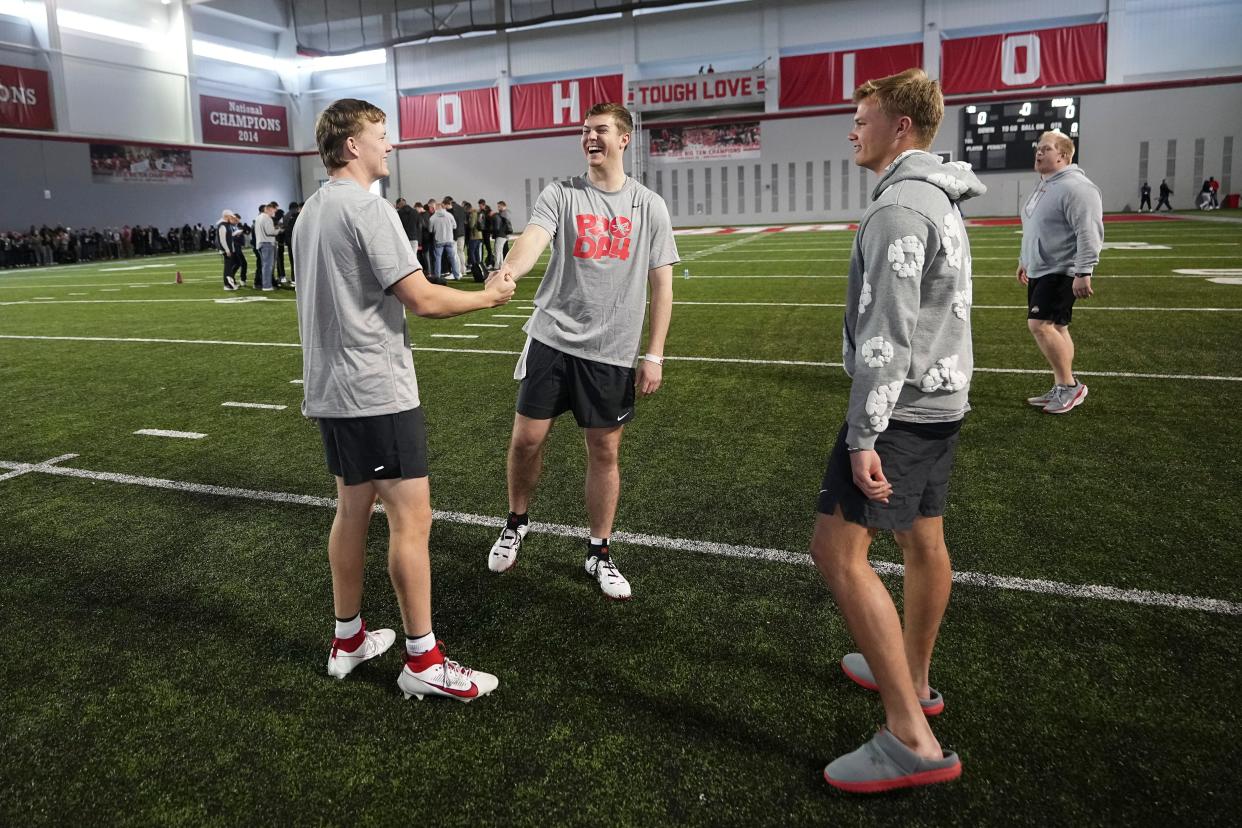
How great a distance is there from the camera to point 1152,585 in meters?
3.46

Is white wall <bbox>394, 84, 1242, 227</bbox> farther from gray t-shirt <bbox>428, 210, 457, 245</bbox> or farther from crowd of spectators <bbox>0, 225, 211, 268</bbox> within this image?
gray t-shirt <bbox>428, 210, 457, 245</bbox>

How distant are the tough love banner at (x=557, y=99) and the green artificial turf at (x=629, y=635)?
116ft

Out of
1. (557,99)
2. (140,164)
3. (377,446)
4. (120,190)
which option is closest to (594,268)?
(377,446)

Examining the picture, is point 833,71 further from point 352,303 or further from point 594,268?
point 352,303

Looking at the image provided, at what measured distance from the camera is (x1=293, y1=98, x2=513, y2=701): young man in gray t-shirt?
8.30 feet

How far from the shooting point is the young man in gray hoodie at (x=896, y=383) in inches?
82.4

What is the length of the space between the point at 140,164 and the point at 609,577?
1646 inches

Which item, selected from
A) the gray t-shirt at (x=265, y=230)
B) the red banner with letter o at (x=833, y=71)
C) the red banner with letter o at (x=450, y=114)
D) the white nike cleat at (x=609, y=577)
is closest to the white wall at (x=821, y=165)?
the red banner with letter o at (x=450, y=114)

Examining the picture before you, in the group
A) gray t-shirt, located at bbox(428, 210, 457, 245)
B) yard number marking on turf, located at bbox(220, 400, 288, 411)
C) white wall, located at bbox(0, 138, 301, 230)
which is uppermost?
white wall, located at bbox(0, 138, 301, 230)

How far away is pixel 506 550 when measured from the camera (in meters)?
3.80

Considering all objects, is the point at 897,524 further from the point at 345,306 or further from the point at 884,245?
the point at 345,306

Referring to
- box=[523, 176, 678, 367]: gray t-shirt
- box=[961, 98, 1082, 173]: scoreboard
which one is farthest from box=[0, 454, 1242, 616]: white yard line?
box=[961, 98, 1082, 173]: scoreboard

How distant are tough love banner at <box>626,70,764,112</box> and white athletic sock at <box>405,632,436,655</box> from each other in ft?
121

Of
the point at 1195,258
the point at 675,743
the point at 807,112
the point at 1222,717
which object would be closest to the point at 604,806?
the point at 675,743
